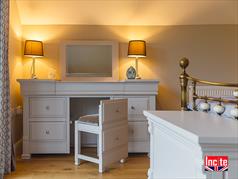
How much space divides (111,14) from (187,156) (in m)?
3.14

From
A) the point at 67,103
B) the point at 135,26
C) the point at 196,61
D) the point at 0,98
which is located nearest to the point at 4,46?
the point at 0,98

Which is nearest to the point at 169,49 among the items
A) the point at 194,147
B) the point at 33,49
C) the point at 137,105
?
the point at 137,105

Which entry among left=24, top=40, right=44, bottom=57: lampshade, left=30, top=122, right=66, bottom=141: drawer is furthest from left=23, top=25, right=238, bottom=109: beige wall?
left=30, top=122, right=66, bottom=141: drawer

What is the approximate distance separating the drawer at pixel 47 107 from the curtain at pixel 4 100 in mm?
517

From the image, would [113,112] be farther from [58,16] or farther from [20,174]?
[58,16]

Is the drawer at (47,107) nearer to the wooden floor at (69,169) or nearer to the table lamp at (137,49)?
the wooden floor at (69,169)

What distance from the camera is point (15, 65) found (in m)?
3.70

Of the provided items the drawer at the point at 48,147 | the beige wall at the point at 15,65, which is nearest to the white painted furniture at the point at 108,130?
the drawer at the point at 48,147

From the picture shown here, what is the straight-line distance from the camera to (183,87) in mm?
2180

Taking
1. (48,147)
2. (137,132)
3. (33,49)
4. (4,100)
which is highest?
(33,49)

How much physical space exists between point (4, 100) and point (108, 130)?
110cm

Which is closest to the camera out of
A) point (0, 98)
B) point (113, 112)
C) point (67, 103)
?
point (0, 98)

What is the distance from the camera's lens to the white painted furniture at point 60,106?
3.49m

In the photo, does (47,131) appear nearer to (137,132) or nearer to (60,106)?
(60,106)
